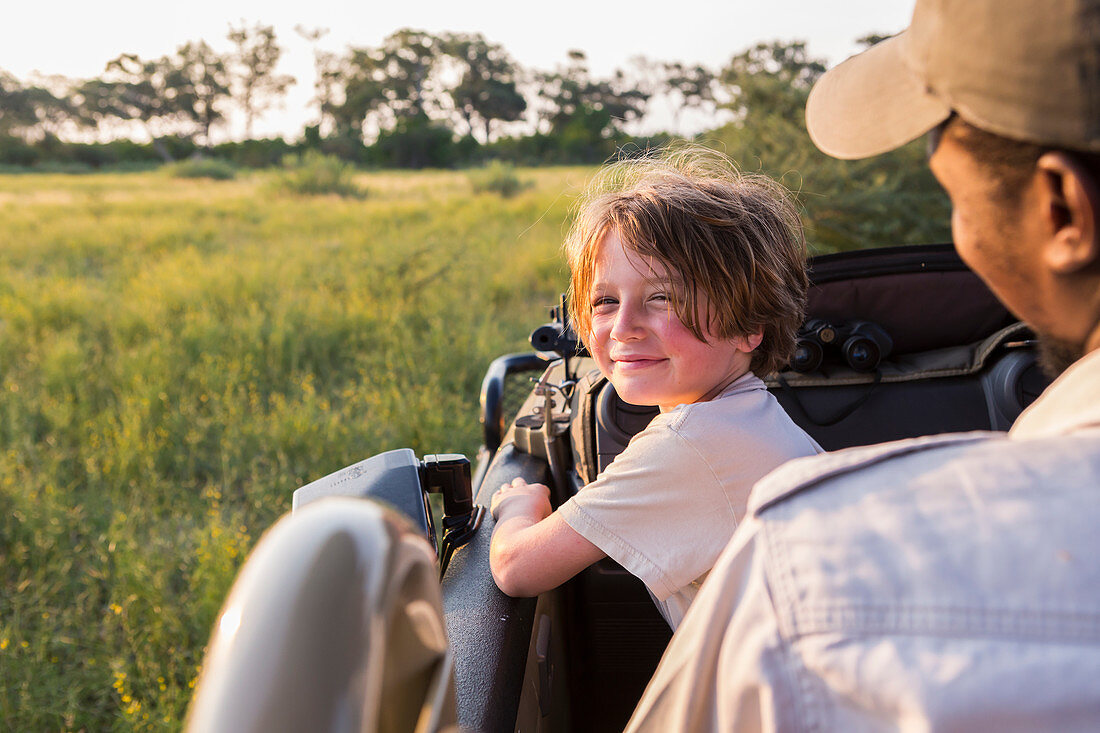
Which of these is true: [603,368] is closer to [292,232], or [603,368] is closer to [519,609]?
[519,609]

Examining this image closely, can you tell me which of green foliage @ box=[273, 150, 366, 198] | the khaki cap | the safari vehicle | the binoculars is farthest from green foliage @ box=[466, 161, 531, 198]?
the khaki cap

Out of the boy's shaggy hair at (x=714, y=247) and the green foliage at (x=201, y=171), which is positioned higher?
the green foliage at (x=201, y=171)

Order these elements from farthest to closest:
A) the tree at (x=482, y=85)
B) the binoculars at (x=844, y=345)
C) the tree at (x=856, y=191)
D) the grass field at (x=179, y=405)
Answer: the tree at (x=482, y=85)
the tree at (x=856, y=191)
the grass field at (x=179, y=405)
the binoculars at (x=844, y=345)

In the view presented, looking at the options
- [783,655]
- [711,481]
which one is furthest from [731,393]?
[783,655]

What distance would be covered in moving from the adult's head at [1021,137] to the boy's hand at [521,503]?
34.0 inches

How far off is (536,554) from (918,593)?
809 mm

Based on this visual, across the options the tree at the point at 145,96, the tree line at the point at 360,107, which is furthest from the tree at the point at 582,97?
the tree at the point at 145,96

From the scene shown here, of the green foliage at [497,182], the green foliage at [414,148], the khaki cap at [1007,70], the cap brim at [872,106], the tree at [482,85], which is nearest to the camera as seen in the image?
the khaki cap at [1007,70]

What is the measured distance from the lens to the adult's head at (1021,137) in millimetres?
540

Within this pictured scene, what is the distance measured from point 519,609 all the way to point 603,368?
0.44m

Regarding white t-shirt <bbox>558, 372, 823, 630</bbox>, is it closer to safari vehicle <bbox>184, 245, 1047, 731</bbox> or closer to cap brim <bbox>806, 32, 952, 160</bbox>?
safari vehicle <bbox>184, 245, 1047, 731</bbox>

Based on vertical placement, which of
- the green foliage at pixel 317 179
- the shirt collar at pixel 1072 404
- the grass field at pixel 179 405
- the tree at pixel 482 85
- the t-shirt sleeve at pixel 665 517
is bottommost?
the grass field at pixel 179 405

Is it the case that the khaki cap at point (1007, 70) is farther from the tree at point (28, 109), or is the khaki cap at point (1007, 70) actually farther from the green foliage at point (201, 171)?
the tree at point (28, 109)

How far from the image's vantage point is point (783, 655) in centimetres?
48
